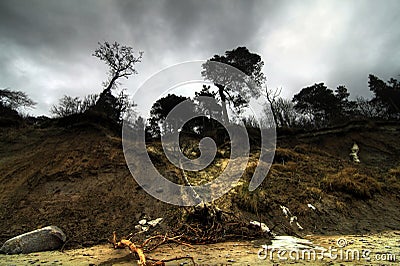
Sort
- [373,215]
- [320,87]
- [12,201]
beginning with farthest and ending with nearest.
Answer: [320,87], [373,215], [12,201]

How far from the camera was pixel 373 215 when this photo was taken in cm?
730

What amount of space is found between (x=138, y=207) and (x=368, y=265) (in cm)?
565

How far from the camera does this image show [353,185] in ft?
28.0

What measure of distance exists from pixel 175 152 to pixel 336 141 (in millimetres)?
12195

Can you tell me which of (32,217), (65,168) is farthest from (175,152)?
(32,217)

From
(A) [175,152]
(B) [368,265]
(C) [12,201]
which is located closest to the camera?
(B) [368,265]

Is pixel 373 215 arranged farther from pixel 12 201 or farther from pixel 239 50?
pixel 239 50

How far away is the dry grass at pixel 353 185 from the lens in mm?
8320

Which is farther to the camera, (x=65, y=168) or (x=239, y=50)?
(x=239, y=50)

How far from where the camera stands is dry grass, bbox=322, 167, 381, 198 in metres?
8.32

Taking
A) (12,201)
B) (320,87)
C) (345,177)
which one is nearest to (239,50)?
(320,87)

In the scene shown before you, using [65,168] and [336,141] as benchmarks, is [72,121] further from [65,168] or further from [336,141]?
[336,141]

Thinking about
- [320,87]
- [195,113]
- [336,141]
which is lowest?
[336,141]

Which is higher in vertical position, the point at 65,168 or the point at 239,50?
the point at 239,50
